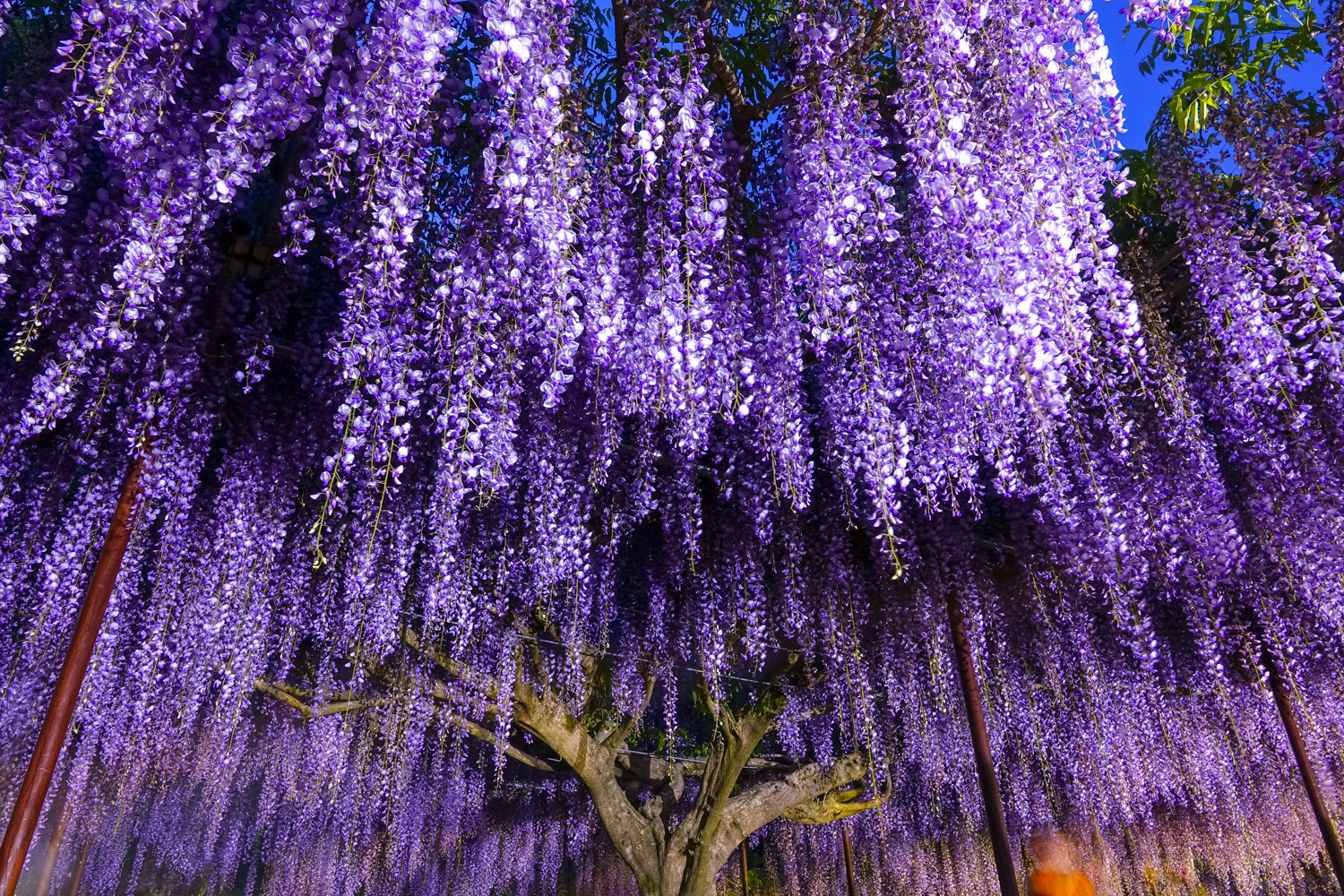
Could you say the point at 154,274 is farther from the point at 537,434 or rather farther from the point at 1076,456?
the point at 1076,456

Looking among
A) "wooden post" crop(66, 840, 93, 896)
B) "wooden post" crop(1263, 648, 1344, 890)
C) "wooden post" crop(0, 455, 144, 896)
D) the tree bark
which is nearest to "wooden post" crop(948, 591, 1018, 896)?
the tree bark

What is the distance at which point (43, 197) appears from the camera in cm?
224

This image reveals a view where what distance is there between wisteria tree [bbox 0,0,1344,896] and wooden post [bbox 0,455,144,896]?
4 cm

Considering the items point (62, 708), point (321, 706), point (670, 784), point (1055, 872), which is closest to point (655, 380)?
point (62, 708)

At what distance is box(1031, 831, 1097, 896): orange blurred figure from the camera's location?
3.84 meters

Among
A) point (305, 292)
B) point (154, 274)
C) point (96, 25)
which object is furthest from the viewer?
point (305, 292)

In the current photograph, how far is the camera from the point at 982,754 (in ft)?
12.8

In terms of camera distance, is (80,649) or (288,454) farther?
(288,454)

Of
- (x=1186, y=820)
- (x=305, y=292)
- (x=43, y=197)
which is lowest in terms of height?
(x=1186, y=820)

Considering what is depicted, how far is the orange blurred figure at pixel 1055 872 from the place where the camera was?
384 centimetres

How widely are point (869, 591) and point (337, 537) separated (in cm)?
343

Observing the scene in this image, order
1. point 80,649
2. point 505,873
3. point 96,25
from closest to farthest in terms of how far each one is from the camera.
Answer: point 96,25 → point 80,649 → point 505,873

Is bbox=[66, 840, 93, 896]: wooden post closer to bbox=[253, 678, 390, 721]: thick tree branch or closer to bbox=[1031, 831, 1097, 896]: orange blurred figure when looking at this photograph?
bbox=[253, 678, 390, 721]: thick tree branch

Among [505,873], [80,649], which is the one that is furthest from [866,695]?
[505,873]
